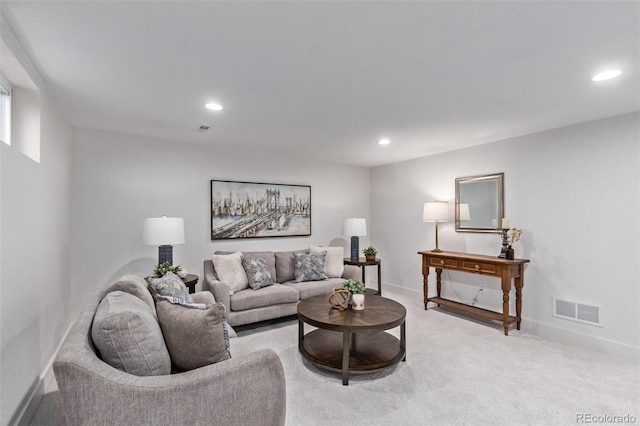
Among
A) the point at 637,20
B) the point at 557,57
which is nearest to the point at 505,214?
the point at 557,57

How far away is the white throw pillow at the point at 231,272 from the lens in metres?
3.78

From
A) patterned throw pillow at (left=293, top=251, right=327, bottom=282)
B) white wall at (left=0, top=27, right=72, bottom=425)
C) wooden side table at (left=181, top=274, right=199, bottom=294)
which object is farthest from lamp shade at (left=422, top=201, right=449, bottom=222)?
white wall at (left=0, top=27, right=72, bottom=425)

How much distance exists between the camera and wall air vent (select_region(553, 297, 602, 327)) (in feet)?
10.7

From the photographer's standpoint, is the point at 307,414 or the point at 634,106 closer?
the point at 307,414

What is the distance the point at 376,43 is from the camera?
1812 millimetres

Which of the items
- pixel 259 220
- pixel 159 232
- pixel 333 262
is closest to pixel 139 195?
pixel 159 232

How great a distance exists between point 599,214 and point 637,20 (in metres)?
2.27

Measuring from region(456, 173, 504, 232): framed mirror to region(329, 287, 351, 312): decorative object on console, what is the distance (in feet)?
7.55

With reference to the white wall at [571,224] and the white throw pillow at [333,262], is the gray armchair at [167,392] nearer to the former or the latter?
the white throw pillow at [333,262]

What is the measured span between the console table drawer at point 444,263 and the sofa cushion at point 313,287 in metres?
1.31

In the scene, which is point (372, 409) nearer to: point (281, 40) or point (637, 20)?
point (281, 40)

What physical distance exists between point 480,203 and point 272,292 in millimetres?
2914

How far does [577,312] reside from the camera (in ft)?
11.1

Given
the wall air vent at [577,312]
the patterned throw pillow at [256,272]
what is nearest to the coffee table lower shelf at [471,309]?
the wall air vent at [577,312]
